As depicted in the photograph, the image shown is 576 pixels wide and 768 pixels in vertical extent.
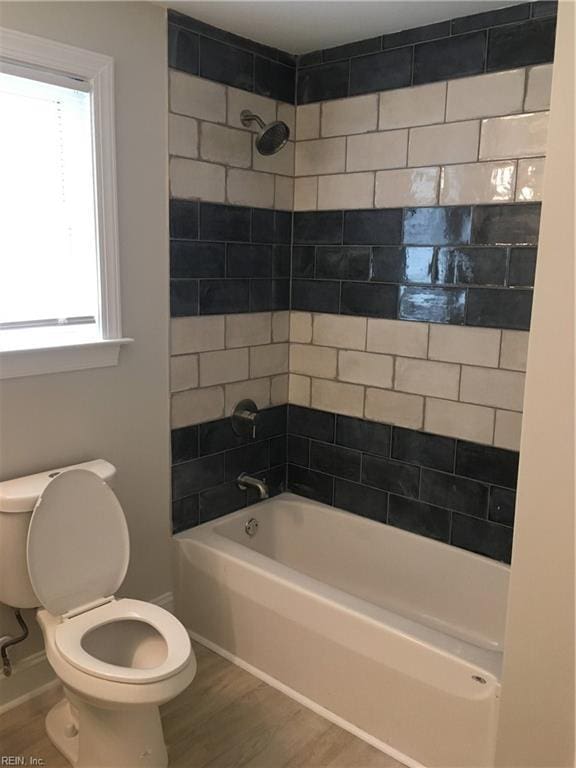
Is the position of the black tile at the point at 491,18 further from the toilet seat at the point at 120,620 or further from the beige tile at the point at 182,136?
the toilet seat at the point at 120,620

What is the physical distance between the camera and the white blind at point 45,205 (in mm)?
2033

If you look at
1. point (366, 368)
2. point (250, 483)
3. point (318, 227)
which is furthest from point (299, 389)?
point (318, 227)

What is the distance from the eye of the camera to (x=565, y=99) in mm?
1405

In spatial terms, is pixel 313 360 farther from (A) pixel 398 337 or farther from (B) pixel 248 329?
(A) pixel 398 337

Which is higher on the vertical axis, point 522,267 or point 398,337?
point 522,267

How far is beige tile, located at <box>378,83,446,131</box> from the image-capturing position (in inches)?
95.3

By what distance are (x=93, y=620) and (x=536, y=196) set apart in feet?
6.55

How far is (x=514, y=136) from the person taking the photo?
225cm

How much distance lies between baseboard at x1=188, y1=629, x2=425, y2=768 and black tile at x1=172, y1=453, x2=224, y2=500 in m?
0.59

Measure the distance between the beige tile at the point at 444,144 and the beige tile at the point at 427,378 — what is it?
2.50 feet

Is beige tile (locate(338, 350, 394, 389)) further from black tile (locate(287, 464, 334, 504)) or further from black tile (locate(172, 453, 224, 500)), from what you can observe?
black tile (locate(172, 453, 224, 500))

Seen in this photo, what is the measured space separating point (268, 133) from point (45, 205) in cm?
91

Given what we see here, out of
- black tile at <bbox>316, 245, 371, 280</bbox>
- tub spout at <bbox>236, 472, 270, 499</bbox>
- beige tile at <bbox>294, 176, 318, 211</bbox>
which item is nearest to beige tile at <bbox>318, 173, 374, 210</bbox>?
beige tile at <bbox>294, 176, 318, 211</bbox>

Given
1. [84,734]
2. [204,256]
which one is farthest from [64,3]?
[84,734]
